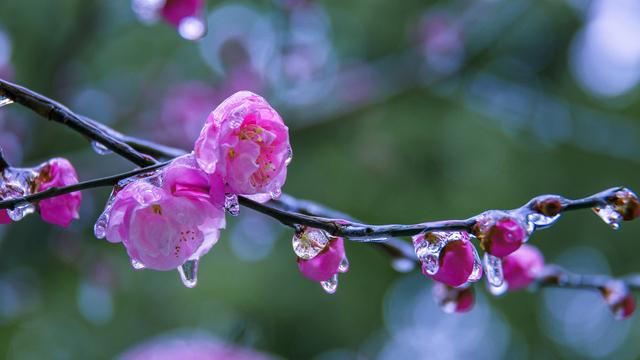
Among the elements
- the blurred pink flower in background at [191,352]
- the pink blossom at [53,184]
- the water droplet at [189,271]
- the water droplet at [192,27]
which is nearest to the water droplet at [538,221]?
the water droplet at [189,271]

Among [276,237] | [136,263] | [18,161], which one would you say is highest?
[276,237]

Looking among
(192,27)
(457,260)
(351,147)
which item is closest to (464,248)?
(457,260)

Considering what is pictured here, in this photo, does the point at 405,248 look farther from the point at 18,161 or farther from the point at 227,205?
the point at 18,161

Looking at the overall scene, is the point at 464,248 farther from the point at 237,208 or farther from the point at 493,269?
the point at 237,208

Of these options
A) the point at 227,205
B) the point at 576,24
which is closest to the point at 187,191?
the point at 227,205

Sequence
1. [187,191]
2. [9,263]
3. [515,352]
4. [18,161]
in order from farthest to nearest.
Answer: [515,352] < [9,263] < [18,161] < [187,191]

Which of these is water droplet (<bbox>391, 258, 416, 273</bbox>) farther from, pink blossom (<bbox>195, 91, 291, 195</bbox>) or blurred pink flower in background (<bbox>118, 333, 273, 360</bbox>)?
blurred pink flower in background (<bbox>118, 333, 273, 360</bbox>)
